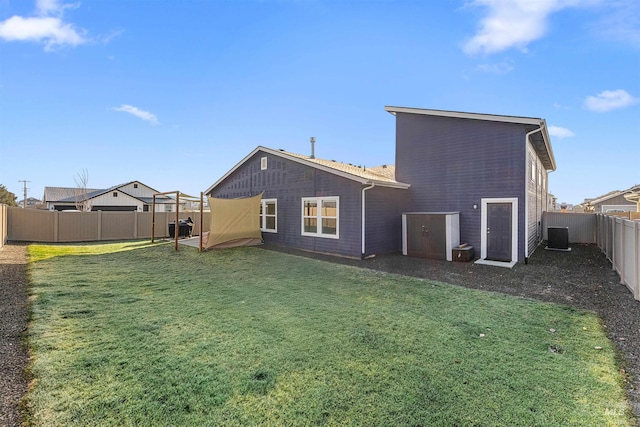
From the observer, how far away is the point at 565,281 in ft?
22.3

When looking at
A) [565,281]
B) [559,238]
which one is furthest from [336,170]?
[559,238]

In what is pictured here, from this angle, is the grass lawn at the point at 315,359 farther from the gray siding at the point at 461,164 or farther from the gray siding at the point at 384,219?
the gray siding at the point at 461,164

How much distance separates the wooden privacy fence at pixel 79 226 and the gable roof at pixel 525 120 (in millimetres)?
11101

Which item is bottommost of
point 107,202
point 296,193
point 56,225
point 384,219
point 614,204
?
point 56,225

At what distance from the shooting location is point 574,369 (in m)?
3.01

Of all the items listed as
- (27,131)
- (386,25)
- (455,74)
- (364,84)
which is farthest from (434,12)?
(27,131)

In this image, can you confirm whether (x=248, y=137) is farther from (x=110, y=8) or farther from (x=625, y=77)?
(x=625, y=77)

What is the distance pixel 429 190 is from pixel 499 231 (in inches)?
107

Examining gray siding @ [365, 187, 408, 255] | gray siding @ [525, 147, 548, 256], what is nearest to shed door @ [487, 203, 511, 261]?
gray siding @ [525, 147, 548, 256]

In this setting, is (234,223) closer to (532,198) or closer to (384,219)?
(384,219)

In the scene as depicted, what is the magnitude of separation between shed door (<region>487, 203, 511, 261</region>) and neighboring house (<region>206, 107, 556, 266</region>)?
3 cm

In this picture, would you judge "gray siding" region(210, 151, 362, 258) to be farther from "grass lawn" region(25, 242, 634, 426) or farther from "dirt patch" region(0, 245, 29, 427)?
"dirt patch" region(0, 245, 29, 427)

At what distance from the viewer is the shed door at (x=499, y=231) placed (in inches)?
367

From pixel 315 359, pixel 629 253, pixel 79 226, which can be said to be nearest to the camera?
pixel 315 359
